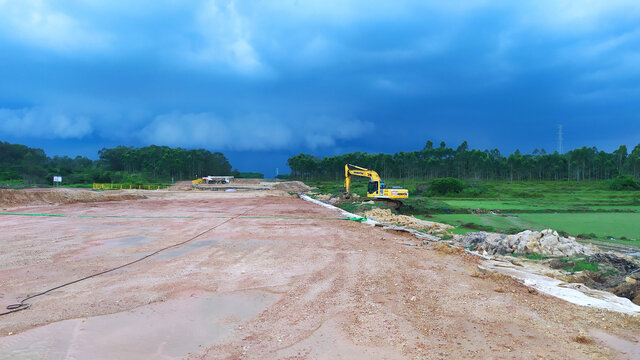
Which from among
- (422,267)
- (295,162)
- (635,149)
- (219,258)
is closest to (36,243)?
(219,258)

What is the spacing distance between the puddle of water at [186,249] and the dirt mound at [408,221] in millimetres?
8811

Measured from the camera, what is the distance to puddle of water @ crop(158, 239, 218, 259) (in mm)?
8984

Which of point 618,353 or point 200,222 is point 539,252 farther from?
point 200,222

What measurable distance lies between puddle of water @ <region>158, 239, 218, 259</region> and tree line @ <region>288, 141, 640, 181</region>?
89.9 meters

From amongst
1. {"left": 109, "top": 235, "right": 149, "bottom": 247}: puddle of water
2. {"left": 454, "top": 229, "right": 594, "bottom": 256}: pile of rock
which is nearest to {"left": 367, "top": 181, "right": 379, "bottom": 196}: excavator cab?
{"left": 454, "top": 229, "right": 594, "bottom": 256}: pile of rock

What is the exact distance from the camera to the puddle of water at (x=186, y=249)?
8.98m

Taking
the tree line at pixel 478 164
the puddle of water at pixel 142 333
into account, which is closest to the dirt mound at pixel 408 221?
the puddle of water at pixel 142 333

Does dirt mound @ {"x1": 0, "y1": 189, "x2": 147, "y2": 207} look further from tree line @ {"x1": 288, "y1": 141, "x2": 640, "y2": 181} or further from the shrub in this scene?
tree line @ {"x1": 288, "y1": 141, "x2": 640, "y2": 181}

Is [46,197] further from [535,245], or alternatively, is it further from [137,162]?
[137,162]

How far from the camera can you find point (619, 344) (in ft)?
13.5

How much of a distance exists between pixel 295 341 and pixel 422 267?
14.9 ft

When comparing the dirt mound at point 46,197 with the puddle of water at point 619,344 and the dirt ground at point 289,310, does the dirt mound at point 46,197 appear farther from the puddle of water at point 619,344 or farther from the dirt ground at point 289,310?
the puddle of water at point 619,344

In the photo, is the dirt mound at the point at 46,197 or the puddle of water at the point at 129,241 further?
the dirt mound at the point at 46,197

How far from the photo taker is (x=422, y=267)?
7789mm
